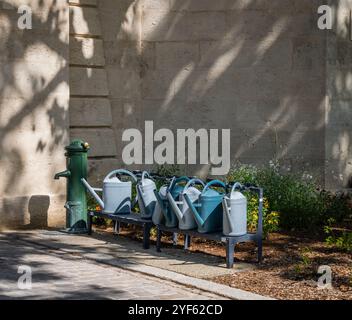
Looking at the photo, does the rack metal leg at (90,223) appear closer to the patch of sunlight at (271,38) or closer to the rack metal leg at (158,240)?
the rack metal leg at (158,240)

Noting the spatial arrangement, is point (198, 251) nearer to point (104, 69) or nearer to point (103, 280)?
point (103, 280)

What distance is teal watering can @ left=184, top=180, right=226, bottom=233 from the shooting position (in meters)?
8.28

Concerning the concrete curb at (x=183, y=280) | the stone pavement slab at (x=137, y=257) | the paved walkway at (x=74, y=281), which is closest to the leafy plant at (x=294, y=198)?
the stone pavement slab at (x=137, y=257)

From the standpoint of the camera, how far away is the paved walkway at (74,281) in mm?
6758

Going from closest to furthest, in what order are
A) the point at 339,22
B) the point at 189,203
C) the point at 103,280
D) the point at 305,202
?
the point at 103,280
the point at 189,203
the point at 305,202
the point at 339,22

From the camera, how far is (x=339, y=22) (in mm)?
11508

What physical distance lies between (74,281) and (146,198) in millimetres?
2205

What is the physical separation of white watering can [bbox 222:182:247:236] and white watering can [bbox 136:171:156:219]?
1.41 metres

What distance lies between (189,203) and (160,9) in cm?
446

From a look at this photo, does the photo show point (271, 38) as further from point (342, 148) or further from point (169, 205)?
point (169, 205)

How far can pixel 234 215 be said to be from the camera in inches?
317

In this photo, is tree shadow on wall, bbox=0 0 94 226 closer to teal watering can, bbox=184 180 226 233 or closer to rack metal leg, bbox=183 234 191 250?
rack metal leg, bbox=183 234 191 250
